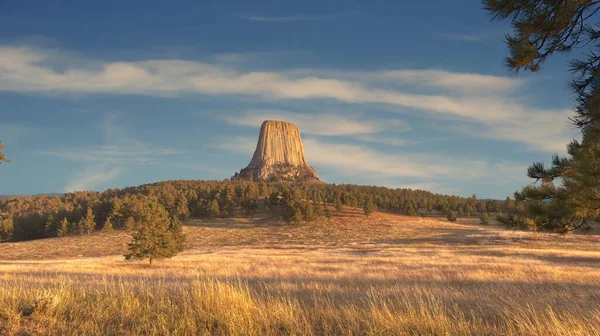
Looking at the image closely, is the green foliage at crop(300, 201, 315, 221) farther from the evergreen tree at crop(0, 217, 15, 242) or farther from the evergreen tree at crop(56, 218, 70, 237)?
the evergreen tree at crop(0, 217, 15, 242)

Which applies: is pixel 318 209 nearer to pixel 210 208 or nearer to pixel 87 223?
pixel 210 208

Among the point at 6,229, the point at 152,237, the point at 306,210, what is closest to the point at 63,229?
the point at 6,229

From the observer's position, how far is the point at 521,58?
6.43 meters

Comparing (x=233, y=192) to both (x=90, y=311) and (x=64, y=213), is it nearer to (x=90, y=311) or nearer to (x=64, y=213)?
(x=64, y=213)

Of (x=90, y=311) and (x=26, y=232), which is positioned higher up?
(x=90, y=311)

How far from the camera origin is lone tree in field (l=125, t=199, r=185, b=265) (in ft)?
125

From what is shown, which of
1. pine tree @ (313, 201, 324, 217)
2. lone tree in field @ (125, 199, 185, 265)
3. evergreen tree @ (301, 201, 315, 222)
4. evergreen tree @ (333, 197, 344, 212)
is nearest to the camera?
lone tree in field @ (125, 199, 185, 265)

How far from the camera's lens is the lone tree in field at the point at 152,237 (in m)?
38.2

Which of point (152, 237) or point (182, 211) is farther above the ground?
point (182, 211)

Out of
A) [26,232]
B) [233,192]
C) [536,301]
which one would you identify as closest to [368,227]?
[233,192]

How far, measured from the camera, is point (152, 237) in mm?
38688

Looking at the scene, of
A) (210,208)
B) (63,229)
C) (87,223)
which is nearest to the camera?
(87,223)

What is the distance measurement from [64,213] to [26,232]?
12260mm

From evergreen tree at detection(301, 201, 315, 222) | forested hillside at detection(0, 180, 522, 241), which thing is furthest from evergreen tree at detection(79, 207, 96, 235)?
evergreen tree at detection(301, 201, 315, 222)
